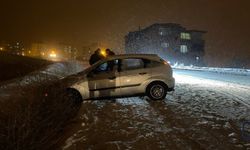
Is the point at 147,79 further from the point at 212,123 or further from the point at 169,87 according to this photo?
the point at 212,123

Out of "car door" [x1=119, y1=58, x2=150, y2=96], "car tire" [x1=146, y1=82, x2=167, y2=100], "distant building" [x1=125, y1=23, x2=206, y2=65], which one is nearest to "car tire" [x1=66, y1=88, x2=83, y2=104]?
"car door" [x1=119, y1=58, x2=150, y2=96]

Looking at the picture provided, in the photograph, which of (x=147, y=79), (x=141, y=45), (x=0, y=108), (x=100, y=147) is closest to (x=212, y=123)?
(x=100, y=147)

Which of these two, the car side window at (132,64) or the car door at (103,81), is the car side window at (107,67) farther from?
the car side window at (132,64)

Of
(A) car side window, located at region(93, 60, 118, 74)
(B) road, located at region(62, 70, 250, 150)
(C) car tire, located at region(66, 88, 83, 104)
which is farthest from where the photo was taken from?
(A) car side window, located at region(93, 60, 118, 74)

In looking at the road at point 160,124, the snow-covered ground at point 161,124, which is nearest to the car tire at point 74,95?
the road at point 160,124

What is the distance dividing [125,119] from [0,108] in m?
4.63

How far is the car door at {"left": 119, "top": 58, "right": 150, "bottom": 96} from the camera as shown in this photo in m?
11.8

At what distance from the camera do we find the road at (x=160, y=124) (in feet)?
21.5

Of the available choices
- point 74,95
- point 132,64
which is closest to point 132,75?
point 132,64

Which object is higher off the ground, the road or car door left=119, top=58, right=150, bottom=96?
car door left=119, top=58, right=150, bottom=96

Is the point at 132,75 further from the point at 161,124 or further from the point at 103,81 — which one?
the point at 161,124

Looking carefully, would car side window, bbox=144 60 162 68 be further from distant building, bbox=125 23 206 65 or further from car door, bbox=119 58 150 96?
distant building, bbox=125 23 206 65

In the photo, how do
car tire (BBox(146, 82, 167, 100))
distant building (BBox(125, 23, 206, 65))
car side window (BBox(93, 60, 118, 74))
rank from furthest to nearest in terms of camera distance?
distant building (BBox(125, 23, 206, 65)) → car tire (BBox(146, 82, 167, 100)) → car side window (BBox(93, 60, 118, 74))

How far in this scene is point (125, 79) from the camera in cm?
1176
